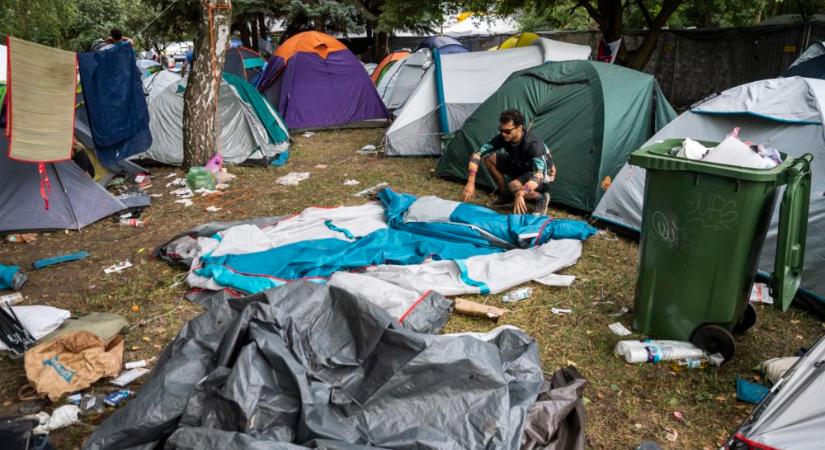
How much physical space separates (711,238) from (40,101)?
5331 millimetres

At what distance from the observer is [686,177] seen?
3.05 metres

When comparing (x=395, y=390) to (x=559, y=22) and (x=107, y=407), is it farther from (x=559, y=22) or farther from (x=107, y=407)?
(x=559, y=22)

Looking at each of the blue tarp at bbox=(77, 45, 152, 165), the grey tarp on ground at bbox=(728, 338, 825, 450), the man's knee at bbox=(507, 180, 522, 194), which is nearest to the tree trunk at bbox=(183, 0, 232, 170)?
the blue tarp at bbox=(77, 45, 152, 165)

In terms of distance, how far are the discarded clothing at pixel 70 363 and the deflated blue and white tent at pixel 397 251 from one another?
970mm

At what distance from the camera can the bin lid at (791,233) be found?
292 cm

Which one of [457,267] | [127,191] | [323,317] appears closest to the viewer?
[323,317]

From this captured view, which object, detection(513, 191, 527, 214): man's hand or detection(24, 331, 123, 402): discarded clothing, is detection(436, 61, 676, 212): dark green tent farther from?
detection(24, 331, 123, 402): discarded clothing

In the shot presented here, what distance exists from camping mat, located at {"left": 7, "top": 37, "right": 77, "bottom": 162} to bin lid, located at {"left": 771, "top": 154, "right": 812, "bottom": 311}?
549 cm

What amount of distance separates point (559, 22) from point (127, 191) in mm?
23767

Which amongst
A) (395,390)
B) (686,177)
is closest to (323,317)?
(395,390)

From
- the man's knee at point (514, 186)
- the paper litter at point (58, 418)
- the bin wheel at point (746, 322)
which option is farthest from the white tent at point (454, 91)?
the paper litter at point (58, 418)

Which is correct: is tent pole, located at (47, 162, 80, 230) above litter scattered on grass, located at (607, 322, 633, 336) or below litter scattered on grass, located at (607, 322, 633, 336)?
above

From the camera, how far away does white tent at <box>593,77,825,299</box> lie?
3.76 m

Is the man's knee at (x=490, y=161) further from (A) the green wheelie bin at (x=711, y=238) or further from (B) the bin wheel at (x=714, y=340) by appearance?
(B) the bin wheel at (x=714, y=340)
